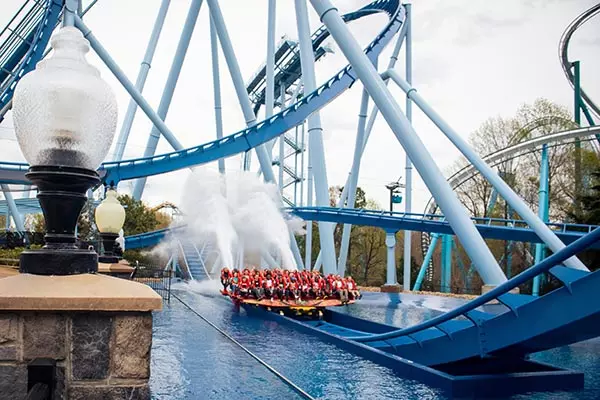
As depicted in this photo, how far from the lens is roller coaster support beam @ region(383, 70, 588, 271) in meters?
13.3

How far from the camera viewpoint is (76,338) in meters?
2.22

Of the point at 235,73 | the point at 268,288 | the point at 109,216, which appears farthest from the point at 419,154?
the point at 235,73

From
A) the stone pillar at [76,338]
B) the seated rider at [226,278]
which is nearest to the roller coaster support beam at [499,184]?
the seated rider at [226,278]

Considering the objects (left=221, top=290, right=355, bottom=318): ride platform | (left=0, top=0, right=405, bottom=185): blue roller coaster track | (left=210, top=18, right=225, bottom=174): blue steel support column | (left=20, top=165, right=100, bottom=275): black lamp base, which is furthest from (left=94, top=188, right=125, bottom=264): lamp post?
(left=210, top=18, right=225, bottom=174): blue steel support column

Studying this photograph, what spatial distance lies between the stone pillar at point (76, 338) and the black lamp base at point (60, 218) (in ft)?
0.41

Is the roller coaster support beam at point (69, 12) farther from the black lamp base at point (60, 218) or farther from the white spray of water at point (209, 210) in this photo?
the black lamp base at point (60, 218)

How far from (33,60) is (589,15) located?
24.5 m

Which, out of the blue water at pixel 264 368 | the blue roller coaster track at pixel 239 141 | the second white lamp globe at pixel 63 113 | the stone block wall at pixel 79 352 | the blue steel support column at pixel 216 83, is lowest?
the blue water at pixel 264 368

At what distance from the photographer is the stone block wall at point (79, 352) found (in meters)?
2.18

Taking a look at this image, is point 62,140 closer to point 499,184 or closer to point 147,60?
point 499,184

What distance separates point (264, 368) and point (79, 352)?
489 cm

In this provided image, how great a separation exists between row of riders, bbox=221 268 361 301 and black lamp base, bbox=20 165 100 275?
10.8 meters

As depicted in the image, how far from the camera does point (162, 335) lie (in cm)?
911

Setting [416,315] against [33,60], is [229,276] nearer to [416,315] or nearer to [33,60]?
[416,315]
